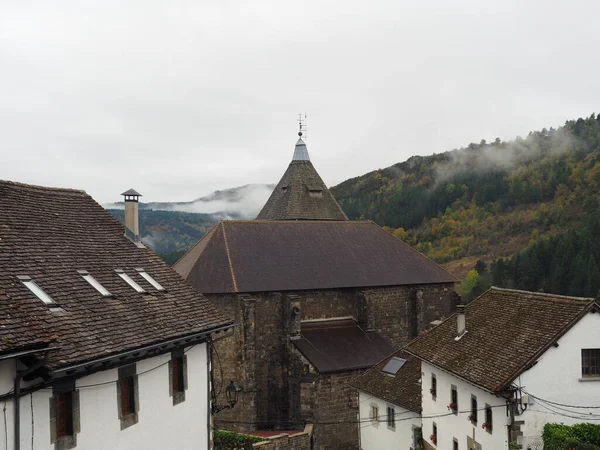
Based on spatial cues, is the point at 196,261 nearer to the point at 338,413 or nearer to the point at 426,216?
the point at 338,413

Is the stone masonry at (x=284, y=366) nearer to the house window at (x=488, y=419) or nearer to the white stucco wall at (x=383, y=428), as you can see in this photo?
the white stucco wall at (x=383, y=428)

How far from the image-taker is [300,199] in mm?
39219

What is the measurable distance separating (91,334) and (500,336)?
547 inches

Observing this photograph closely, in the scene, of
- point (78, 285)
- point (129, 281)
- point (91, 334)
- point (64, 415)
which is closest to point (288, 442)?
point (129, 281)

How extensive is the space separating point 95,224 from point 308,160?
89.0 feet

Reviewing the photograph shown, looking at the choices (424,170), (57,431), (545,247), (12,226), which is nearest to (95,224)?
(12,226)

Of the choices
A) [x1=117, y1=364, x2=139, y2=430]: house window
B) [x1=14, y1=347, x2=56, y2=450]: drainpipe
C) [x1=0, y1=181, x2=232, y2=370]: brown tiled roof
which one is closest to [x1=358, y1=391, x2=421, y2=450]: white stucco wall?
[x1=0, y1=181, x2=232, y2=370]: brown tiled roof

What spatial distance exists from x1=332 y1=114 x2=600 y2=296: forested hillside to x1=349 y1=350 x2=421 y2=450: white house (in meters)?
55.6

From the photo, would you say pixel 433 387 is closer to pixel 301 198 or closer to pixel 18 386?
pixel 18 386

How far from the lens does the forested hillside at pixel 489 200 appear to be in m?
113

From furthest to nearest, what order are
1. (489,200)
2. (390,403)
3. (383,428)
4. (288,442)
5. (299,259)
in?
(489,200)
(299,259)
(383,428)
(390,403)
(288,442)

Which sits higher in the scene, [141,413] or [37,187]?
[37,187]

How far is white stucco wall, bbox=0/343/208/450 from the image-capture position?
10000 millimetres

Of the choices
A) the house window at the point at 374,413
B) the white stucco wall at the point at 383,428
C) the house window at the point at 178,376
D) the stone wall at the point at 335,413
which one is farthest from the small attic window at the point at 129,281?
the stone wall at the point at 335,413
